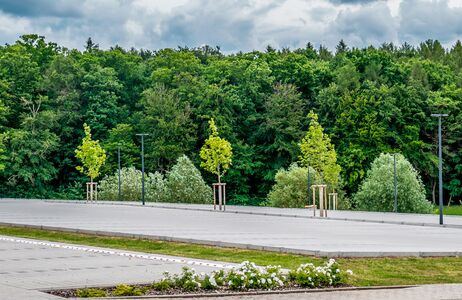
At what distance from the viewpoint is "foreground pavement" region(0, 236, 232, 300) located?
17844 mm

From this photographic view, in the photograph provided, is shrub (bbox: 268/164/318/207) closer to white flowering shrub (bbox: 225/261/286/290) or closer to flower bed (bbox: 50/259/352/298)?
flower bed (bbox: 50/259/352/298)

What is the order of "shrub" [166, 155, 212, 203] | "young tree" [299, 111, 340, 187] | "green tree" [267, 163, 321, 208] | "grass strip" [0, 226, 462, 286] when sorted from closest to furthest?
"grass strip" [0, 226, 462, 286] → "young tree" [299, 111, 340, 187] → "green tree" [267, 163, 321, 208] → "shrub" [166, 155, 212, 203]

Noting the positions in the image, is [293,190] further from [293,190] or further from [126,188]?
[126,188]

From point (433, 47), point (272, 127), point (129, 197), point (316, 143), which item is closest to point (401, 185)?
point (316, 143)

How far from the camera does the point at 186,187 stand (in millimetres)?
67125

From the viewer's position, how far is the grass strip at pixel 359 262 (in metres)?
20.6

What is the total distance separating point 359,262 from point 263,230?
34.5ft

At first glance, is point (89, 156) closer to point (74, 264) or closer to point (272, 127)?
point (272, 127)

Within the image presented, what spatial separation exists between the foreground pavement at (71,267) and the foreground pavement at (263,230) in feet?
11.6

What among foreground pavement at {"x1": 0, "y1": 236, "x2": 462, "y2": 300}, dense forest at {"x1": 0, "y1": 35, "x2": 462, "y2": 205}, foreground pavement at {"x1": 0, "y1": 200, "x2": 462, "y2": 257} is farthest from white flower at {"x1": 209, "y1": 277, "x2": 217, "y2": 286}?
dense forest at {"x1": 0, "y1": 35, "x2": 462, "y2": 205}

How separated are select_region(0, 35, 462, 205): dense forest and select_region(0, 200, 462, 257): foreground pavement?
32818 mm

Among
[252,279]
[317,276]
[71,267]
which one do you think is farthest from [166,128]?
[252,279]

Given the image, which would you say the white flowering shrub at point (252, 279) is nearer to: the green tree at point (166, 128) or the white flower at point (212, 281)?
the white flower at point (212, 281)

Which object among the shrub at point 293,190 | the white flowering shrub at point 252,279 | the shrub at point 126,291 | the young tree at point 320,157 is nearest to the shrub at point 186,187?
the shrub at point 293,190
